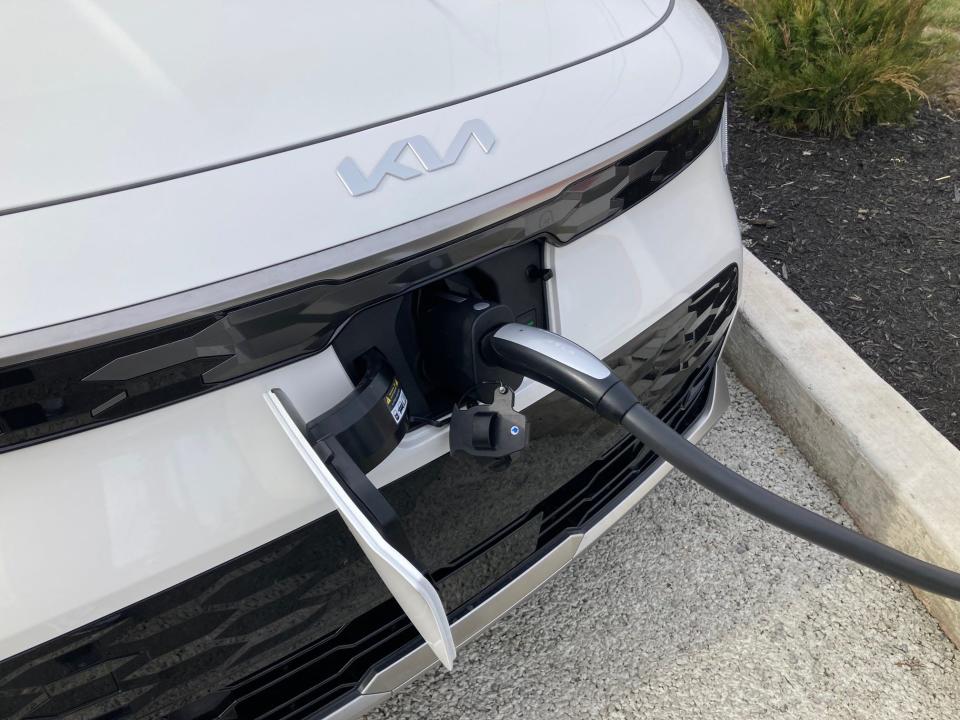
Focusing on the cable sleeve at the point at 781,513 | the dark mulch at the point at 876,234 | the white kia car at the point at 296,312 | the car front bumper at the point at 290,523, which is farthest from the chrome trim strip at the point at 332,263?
the dark mulch at the point at 876,234

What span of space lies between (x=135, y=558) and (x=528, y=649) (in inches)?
44.1

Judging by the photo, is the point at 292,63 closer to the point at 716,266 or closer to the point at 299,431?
the point at 299,431

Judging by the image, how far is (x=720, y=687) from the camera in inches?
72.9

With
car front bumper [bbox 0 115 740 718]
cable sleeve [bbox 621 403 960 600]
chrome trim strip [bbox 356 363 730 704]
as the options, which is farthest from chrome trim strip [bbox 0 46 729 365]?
chrome trim strip [bbox 356 363 730 704]

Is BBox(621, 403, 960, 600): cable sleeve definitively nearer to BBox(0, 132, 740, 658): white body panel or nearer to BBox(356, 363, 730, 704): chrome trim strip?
BBox(0, 132, 740, 658): white body panel

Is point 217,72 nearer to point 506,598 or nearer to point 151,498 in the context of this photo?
point 151,498

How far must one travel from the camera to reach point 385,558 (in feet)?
3.33

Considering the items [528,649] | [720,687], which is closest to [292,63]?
[528,649]

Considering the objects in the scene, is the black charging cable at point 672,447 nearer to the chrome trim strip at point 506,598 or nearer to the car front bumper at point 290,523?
the car front bumper at point 290,523

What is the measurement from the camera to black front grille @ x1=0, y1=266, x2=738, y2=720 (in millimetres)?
1106

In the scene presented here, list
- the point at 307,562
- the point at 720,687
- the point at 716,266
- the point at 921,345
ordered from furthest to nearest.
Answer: the point at 921,345, the point at 720,687, the point at 716,266, the point at 307,562

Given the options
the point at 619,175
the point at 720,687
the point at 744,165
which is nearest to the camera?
the point at 619,175

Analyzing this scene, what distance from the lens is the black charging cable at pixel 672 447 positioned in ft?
3.71

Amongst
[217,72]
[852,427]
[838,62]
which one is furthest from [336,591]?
[838,62]
